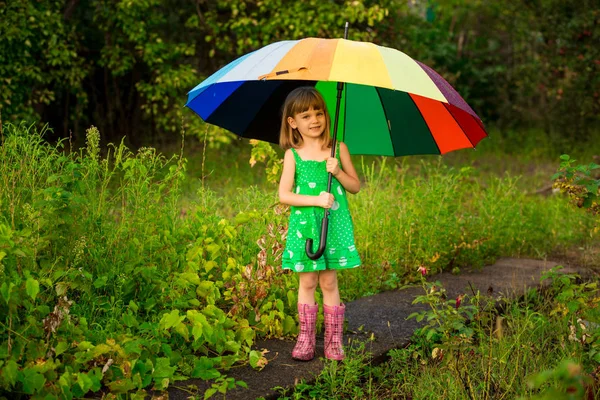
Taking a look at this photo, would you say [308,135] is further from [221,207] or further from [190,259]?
[221,207]

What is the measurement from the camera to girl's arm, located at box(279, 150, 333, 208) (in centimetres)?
374

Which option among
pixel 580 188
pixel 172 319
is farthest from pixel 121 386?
pixel 580 188

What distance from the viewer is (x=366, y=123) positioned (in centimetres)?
430

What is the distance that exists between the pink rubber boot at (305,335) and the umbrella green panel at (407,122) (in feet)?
3.21

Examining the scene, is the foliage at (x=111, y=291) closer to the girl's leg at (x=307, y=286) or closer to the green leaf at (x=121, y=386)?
the green leaf at (x=121, y=386)

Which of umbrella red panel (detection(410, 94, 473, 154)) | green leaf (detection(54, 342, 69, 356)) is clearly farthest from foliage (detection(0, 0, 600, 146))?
green leaf (detection(54, 342, 69, 356))

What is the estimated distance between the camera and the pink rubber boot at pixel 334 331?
392cm

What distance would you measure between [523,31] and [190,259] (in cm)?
1047

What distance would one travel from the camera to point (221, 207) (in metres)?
8.51

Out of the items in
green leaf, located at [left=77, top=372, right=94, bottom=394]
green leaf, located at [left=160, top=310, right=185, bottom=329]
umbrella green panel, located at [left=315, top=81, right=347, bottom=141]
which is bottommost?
green leaf, located at [left=77, top=372, right=94, bottom=394]

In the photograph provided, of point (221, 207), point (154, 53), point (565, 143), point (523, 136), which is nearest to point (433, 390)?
point (221, 207)

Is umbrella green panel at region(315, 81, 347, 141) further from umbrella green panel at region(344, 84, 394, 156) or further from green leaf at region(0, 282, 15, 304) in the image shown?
green leaf at region(0, 282, 15, 304)

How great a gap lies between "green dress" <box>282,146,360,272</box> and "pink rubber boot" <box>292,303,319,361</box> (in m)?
0.27

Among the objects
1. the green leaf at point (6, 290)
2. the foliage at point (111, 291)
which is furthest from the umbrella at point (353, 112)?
the green leaf at point (6, 290)
